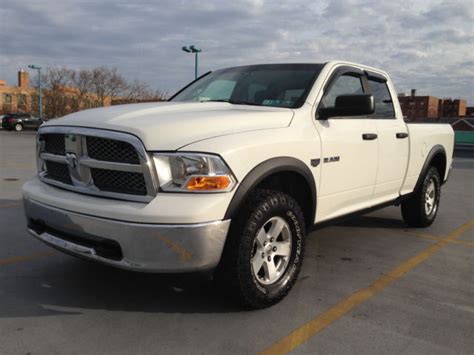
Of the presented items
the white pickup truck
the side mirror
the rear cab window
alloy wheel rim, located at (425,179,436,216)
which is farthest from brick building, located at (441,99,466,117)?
the side mirror

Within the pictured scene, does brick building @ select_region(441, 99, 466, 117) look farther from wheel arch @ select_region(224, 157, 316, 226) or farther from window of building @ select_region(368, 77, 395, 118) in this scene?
wheel arch @ select_region(224, 157, 316, 226)

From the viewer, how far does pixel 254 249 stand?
326 centimetres

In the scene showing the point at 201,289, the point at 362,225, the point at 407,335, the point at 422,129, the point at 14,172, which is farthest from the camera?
the point at 14,172

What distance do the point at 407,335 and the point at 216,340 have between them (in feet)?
4.05

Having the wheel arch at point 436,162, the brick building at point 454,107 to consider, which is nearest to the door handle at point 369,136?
the wheel arch at point 436,162

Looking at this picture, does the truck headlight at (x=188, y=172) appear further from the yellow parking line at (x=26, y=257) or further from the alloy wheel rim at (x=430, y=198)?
the alloy wheel rim at (x=430, y=198)

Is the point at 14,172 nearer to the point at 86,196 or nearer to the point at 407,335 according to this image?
the point at 86,196

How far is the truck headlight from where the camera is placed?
2.84 metres

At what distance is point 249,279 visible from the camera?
3.13 m

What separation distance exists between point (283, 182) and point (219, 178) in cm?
89

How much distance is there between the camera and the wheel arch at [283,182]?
9.78 feet

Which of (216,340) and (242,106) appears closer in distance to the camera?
(216,340)

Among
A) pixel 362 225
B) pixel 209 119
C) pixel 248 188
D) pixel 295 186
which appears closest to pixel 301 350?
pixel 248 188

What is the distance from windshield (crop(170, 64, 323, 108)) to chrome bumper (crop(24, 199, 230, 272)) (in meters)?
1.51
